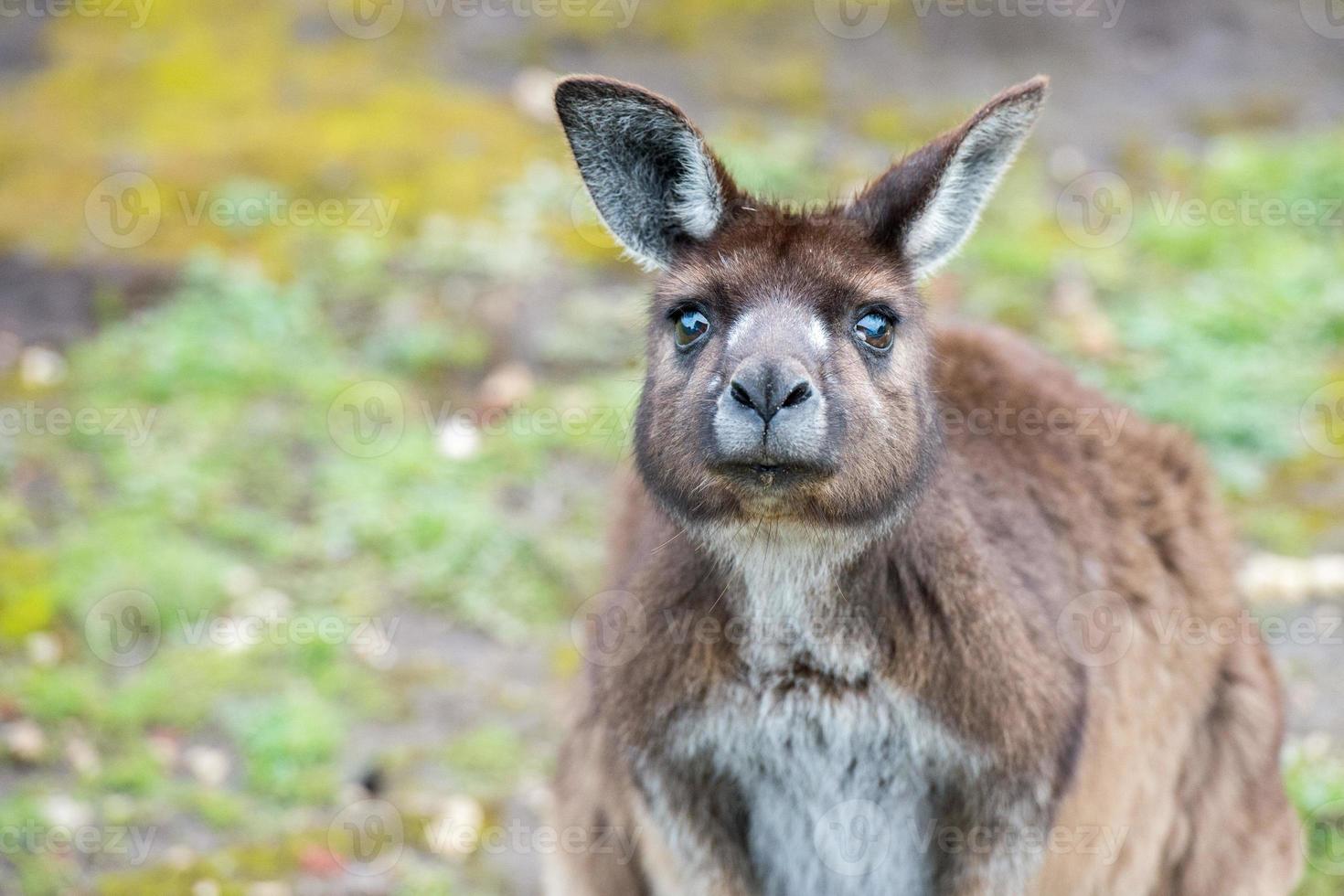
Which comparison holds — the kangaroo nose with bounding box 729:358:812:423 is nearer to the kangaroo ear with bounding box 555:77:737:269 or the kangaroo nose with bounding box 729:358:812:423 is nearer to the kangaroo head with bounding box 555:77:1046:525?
the kangaroo head with bounding box 555:77:1046:525

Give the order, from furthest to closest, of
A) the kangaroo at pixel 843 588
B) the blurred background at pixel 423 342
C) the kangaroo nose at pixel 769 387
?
the blurred background at pixel 423 342 < the kangaroo at pixel 843 588 < the kangaroo nose at pixel 769 387

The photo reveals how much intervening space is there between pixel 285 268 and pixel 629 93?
5577 millimetres

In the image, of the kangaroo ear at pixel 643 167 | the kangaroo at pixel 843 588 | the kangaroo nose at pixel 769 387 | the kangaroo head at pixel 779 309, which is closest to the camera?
the kangaroo nose at pixel 769 387

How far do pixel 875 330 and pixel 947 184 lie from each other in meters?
0.46

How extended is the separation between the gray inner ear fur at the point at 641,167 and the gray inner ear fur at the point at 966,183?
0.59 m

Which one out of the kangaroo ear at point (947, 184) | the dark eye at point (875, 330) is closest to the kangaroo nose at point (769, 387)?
the dark eye at point (875, 330)

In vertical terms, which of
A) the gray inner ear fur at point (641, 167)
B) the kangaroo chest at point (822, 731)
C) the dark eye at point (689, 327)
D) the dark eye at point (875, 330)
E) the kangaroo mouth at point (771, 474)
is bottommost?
the kangaroo chest at point (822, 731)

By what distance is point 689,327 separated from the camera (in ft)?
14.2

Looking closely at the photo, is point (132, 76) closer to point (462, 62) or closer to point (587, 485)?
point (462, 62)

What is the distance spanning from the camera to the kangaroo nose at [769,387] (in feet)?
12.7

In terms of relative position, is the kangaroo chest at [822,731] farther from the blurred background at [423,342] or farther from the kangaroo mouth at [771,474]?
the blurred background at [423,342]

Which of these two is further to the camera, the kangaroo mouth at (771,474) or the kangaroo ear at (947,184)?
the kangaroo ear at (947,184)

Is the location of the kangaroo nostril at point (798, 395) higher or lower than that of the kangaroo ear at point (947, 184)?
lower

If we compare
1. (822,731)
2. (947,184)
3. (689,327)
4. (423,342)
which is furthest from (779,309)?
(423,342)
